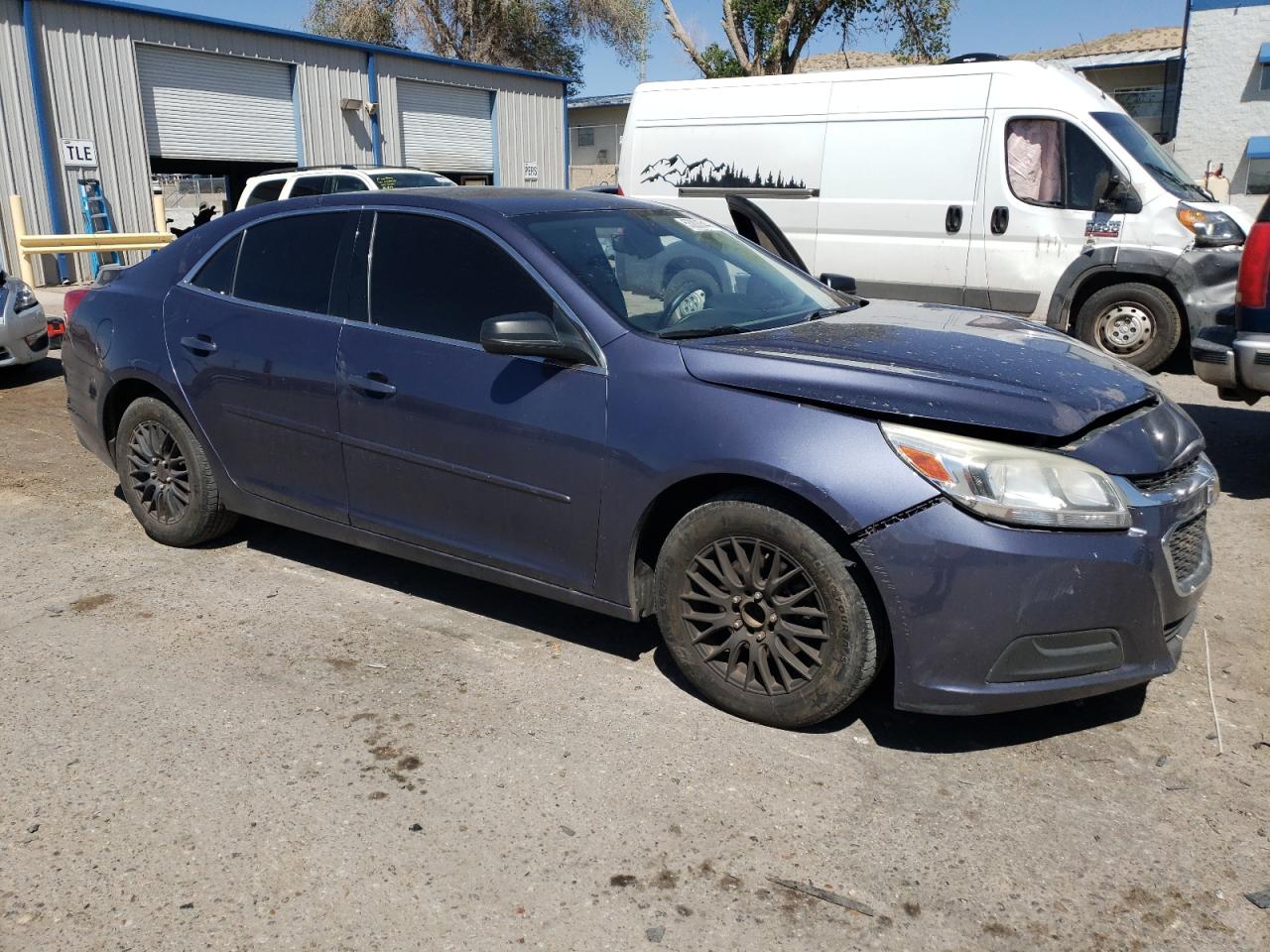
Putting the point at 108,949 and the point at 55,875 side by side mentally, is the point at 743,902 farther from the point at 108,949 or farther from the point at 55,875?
the point at 55,875

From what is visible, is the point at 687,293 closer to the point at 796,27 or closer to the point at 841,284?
the point at 841,284

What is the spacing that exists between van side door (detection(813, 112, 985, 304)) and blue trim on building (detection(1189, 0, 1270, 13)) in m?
29.4

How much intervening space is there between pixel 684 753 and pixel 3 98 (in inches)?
724

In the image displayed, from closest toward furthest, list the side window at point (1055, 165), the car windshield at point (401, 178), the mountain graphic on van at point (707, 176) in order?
the side window at point (1055, 165), the mountain graphic on van at point (707, 176), the car windshield at point (401, 178)

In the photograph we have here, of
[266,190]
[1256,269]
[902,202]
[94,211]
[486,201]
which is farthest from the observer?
[94,211]

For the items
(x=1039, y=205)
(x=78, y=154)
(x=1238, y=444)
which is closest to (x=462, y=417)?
(x=1238, y=444)

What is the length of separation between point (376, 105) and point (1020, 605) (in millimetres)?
22860

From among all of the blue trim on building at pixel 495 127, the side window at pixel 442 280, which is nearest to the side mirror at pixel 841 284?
the side window at pixel 442 280

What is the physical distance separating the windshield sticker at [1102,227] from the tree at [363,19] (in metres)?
29.6

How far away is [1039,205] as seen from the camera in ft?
29.4

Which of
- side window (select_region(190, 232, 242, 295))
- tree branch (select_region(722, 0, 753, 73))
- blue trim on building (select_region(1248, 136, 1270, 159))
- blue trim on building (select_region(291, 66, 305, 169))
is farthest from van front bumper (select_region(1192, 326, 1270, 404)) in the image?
blue trim on building (select_region(1248, 136, 1270, 159))

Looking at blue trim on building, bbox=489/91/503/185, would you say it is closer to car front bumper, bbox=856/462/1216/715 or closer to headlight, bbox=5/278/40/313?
headlight, bbox=5/278/40/313

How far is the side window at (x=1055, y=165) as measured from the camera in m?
8.77

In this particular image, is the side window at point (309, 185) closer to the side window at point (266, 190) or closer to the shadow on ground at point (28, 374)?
the side window at point (266, 190)
